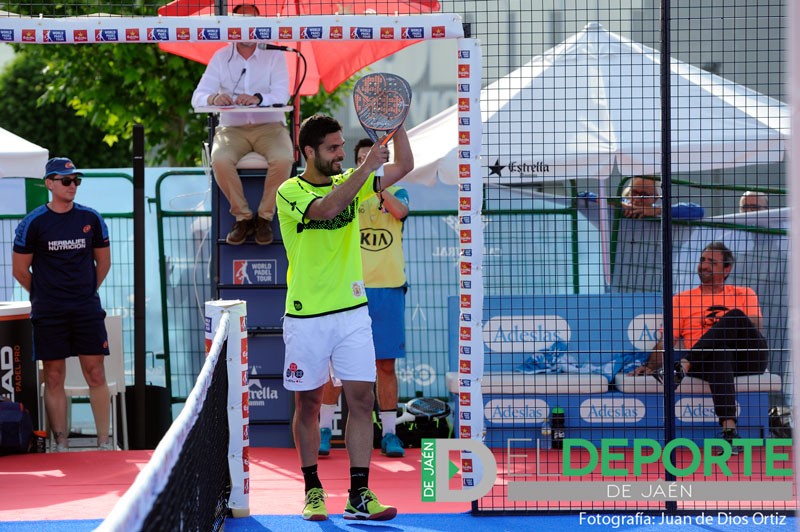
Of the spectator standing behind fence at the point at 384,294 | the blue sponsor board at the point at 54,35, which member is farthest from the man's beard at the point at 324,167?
the spectator standing behind fence at the point at 384,294

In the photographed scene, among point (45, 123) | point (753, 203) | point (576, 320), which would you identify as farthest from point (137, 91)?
point (45, 123)

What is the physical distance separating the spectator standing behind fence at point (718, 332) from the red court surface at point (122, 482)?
6.69 ft

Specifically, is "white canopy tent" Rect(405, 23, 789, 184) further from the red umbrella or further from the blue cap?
the blue cap

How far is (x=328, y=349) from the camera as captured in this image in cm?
599

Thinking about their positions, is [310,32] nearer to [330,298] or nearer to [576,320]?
[330,298]

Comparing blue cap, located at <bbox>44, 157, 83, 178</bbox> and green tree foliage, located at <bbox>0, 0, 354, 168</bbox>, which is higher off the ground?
green tree foliage, located at <bbox>0, 0, 354, 168</bbox>

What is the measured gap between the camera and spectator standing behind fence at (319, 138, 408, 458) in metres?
8.30

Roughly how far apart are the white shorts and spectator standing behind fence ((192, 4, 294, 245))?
2636 mm

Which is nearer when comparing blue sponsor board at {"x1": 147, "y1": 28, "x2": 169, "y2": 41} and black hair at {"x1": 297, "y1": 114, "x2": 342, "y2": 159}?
black hair at {"x1": 297, "y1": 114, "x2": 342, "y2": 159}

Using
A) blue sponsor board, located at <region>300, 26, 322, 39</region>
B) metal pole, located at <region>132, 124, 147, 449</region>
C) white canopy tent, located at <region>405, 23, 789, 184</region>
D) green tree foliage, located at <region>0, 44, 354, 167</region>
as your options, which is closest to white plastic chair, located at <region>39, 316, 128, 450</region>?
metal pole, located at <region>132, 124, 147, 449</region>

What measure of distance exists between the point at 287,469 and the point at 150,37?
312cm

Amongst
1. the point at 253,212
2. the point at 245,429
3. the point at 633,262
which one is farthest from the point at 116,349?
the point at 633,262

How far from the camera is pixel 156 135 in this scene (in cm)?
1764

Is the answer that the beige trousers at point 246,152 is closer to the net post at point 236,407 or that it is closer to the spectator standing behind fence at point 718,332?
the net post at point 236,407
